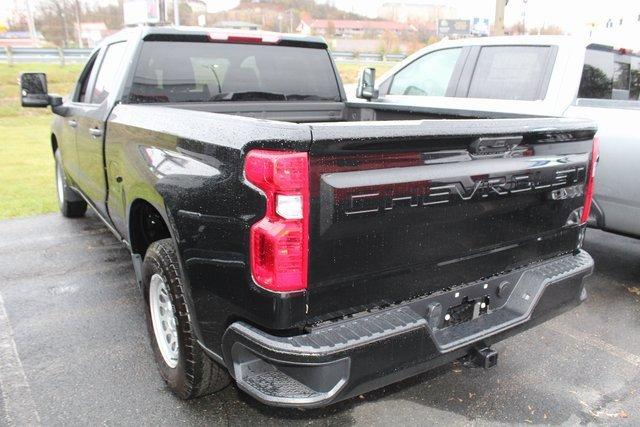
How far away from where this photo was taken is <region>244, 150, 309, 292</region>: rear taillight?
1.90 m

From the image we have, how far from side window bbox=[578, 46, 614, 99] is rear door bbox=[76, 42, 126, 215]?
382 centimetres

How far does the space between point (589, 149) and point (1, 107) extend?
58.1 ft

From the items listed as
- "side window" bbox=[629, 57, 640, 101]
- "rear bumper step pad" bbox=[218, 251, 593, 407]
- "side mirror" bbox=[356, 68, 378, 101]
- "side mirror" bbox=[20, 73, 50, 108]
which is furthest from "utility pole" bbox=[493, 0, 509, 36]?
"rear bumper step pad" bbox=[218, 251, 593, 407]

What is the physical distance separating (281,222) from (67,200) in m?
5.03

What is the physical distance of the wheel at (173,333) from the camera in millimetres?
2592

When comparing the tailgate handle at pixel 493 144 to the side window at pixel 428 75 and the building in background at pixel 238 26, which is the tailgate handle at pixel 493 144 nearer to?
the building in background at pixel 238 26

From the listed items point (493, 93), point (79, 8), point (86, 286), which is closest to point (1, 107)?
point (86, 286)

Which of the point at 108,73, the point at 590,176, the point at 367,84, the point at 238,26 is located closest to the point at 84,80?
the point at 108,73

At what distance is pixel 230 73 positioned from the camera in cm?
417

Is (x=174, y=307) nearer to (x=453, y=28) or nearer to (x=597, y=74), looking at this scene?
(x=597, y=74)

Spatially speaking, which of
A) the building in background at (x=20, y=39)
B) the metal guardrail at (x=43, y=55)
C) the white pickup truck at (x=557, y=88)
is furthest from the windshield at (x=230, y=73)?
the building in background at (x=20, y=39)

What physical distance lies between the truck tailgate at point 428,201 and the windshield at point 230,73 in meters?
2.26

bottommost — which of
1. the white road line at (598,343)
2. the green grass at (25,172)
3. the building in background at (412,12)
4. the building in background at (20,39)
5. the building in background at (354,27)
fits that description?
the green grass at (25,172)

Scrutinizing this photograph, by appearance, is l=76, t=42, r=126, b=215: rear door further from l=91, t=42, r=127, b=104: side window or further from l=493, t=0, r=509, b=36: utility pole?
l=493, t=0, r=509, b=36: utility pole
